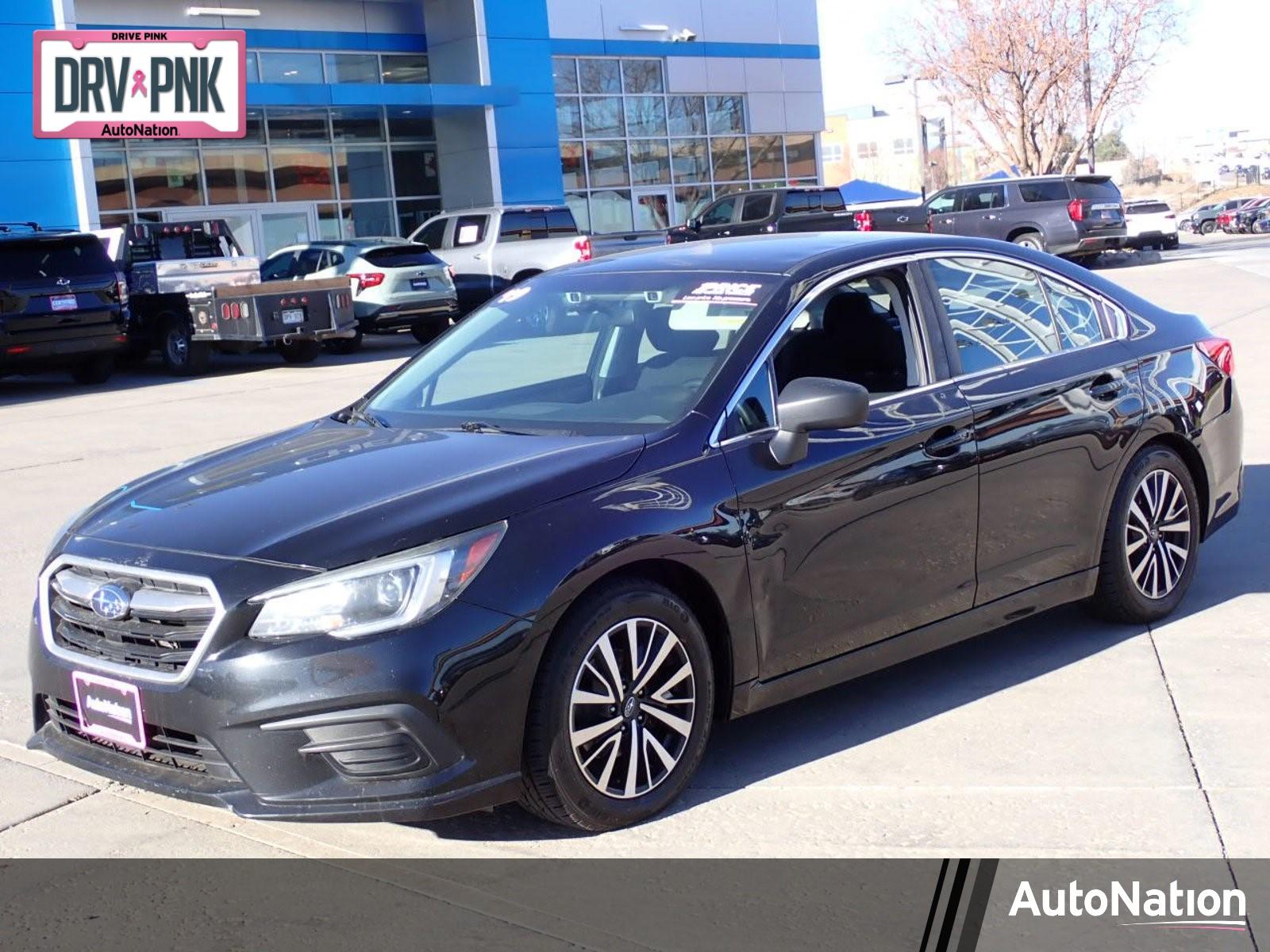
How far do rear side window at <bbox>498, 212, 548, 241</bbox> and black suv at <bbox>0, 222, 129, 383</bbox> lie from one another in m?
7.57

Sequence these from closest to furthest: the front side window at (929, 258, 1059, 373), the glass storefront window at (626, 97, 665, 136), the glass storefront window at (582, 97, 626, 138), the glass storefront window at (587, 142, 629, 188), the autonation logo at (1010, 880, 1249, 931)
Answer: the autonation logo at (1010, 880, 1249, 931) → the front side window at (929, 258, 1059, 373) → the glass storefront window at (582, 97, 626, 138) → the glass storefront window at (587, 142, 629, 188) → the glass storefront window at (626, 97, 665, 136)

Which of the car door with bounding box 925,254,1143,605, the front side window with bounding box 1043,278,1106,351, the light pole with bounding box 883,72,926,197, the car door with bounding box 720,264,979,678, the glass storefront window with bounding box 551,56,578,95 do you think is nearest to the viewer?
the car door with bounding box 720,264,979,678

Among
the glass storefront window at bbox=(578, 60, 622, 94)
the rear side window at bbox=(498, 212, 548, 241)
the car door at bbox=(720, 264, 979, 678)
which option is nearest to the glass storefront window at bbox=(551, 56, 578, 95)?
the glass storefront window at bbox=(578, 60, 622, 94)

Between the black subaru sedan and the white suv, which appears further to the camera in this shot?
the white suv

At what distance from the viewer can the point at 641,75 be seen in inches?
1490

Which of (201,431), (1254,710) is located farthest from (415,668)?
(201,431)

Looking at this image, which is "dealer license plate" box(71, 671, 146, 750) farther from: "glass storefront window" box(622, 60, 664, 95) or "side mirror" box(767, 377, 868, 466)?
"glass storefront window" box(622, 60, 664, 95)

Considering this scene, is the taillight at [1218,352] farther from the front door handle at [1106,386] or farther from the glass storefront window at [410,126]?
the glass storefront window at [410,126]

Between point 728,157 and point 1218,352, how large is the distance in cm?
3492

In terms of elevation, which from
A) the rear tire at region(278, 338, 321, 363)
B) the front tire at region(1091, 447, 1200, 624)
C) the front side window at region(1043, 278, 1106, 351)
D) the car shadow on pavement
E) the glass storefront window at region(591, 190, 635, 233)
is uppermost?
the glass storefront window at region(591, 190, 635, 233)

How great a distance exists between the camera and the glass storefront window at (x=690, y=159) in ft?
129

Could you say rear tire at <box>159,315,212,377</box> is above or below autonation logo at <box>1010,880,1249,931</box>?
above

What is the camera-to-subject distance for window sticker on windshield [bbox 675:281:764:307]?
16.7 feet

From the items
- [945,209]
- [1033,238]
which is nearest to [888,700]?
[1033,238]
